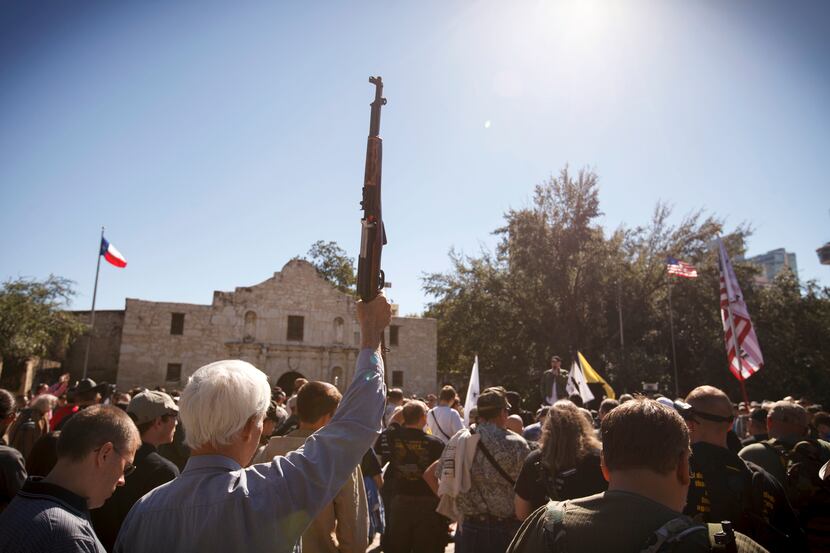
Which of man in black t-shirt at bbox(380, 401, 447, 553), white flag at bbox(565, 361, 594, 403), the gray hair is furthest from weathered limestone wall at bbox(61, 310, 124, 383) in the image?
the gray hair

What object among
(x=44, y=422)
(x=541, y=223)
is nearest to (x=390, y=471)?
(x=44, y=422)

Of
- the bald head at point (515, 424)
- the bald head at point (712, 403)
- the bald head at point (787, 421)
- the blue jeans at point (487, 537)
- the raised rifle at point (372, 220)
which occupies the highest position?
the raised rifle at point (372, 220)

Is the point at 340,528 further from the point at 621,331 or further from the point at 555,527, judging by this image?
the point at 621,331

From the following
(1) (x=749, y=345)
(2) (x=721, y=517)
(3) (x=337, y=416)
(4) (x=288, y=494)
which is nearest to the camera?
(4) (x=288, y=494)

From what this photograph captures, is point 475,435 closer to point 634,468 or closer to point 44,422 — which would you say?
point 634,468

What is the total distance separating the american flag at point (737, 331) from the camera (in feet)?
35.6

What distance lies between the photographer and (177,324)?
27.5 metres

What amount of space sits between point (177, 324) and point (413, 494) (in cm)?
2520

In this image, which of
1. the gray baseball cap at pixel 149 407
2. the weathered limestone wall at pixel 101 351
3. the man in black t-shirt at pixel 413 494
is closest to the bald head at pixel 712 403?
the man in black t-shirt at pixel 413 494

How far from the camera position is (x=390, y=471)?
580cm

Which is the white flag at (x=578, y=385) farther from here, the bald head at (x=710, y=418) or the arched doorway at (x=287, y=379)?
the arched doorway at (x=287, y=379)

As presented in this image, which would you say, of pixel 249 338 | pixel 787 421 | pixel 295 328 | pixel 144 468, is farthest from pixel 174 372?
pixel 787 421

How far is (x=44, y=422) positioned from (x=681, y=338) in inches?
1223

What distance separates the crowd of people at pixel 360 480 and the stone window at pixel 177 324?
2393cm
